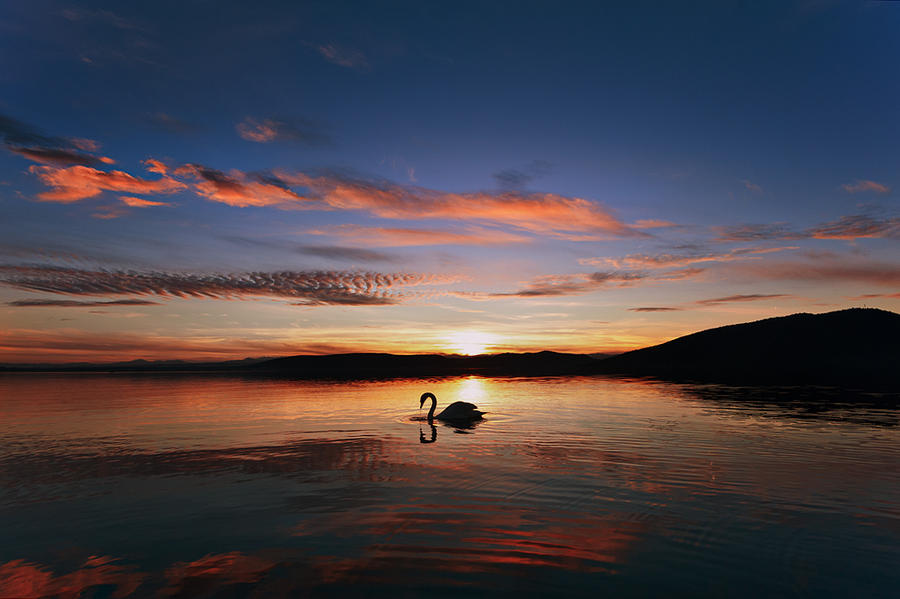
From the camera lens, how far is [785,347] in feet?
441

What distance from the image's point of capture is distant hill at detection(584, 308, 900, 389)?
11694cm

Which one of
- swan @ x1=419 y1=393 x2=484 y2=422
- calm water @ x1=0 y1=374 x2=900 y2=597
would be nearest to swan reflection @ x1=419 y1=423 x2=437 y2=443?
calm water @ x1=0 y1=374 x2=900 y2=597

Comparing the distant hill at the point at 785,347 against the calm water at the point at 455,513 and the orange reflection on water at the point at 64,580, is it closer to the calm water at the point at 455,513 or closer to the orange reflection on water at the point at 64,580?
the calm water at the point at 455,513

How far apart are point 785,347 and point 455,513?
154351 millimetres

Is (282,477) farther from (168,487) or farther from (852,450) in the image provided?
(852,450)

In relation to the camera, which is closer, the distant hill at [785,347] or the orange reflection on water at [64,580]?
the orange reflection on water at [64,580]

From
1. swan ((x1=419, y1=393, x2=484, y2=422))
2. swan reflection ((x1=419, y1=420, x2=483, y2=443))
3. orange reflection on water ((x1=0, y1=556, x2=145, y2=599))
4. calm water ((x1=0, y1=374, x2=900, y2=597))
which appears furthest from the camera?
swan ((x1=419, y1=393, x2=484, y2=422))

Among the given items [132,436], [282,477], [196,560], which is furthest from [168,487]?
[132,436]

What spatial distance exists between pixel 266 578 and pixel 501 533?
396 cm

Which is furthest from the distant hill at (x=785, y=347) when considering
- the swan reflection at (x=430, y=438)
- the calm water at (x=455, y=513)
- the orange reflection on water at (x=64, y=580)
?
the orange reflection on water at (x=64, y=580)

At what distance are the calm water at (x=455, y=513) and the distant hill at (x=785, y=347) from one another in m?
98.8

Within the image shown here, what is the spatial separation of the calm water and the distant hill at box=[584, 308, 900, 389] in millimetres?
98763

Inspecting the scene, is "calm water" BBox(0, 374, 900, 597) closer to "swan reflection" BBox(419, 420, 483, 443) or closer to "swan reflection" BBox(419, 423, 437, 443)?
"swan reflection" BBox(419, 423, 437, 443)

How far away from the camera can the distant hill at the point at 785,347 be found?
11694cm
